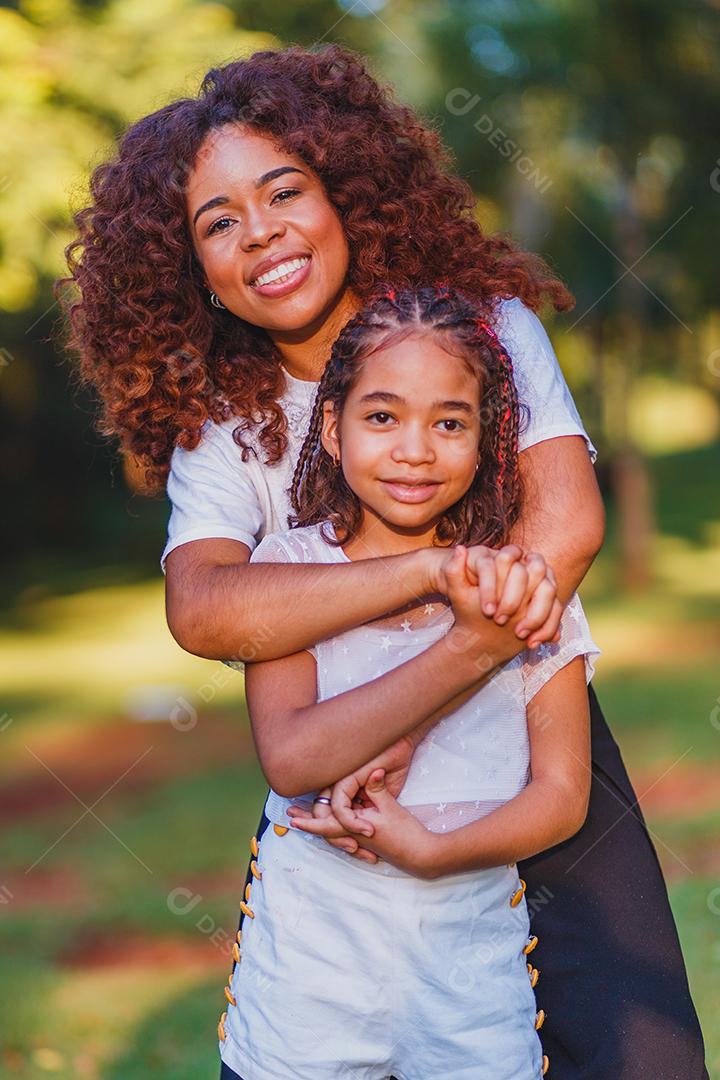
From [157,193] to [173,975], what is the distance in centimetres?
378

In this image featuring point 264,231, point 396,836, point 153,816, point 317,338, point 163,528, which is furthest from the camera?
point 163,528

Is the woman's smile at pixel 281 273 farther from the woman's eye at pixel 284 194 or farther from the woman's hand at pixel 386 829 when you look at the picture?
the woman's hand at pixel 386 829

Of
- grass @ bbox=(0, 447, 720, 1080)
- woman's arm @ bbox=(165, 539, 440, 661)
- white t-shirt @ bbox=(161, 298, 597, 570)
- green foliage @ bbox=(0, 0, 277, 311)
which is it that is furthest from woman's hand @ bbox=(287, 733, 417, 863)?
green foliage @ bbox=(0, 0, 277, 311)

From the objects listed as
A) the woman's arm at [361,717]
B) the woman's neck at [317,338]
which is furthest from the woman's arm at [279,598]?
the woman's neck at [317,338]

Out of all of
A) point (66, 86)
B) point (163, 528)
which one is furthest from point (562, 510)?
point (163, 528)

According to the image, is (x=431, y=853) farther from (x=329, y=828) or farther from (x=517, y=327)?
(x=517, y=327)

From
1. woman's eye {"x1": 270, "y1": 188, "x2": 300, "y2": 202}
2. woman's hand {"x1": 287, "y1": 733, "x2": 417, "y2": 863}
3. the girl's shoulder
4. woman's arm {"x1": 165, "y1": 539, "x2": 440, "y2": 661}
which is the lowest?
woman's hand {"x1": 287, "y1": 733, "x2": 417, "y2": 863}

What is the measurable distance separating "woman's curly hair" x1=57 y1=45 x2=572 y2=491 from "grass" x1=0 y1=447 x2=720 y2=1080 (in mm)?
2558

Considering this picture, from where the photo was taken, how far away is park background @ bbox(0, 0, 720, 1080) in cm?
528

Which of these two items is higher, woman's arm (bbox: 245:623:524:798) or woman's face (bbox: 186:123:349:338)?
woman's face (bbox: 186:123:349:338)

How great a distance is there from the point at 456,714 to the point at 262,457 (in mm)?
633

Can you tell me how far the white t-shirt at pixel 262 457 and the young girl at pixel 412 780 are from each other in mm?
89

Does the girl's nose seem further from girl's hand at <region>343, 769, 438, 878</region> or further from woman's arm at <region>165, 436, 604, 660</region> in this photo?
girl's hand at <region>343, 769, 438, 878</region>

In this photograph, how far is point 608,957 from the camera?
2.49m
